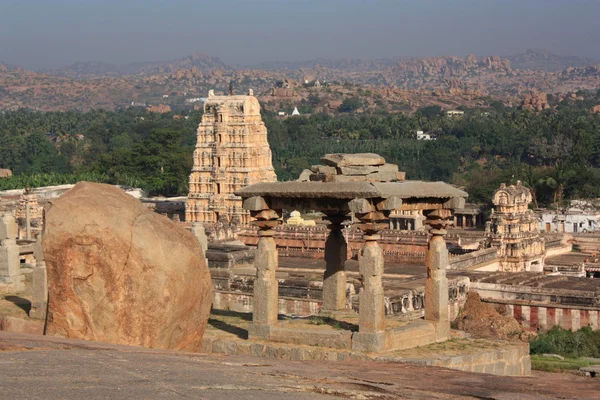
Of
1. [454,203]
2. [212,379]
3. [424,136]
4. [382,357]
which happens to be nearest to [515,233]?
[454,203]

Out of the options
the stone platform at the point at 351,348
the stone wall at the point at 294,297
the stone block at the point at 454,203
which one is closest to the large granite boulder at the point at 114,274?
the stone platform at the point at 351,348

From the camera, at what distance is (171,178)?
9131cm

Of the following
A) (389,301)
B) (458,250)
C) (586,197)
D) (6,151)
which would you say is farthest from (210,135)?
(6,151)

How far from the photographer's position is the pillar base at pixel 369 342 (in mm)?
16109

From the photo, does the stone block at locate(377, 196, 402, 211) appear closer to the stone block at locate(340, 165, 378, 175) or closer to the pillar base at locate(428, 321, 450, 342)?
the stone block at locate(340, 165, 378, 175)

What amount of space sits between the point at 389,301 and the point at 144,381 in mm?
16335

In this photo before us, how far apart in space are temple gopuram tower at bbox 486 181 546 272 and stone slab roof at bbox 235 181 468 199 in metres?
27.1

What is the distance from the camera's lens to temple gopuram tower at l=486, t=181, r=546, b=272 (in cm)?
4431

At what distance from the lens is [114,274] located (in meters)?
14.5

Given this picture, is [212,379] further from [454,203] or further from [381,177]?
[454,203]

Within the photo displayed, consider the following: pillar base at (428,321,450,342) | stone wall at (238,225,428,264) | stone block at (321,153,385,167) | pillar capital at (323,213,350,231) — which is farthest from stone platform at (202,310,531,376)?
stone wall at (238,225,428,264)

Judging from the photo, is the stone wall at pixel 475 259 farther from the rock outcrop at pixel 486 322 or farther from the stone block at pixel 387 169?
the stone block at pixel 387 169

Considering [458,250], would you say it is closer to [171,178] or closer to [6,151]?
[171,178]

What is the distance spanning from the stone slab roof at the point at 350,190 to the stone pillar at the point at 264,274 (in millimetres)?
205
